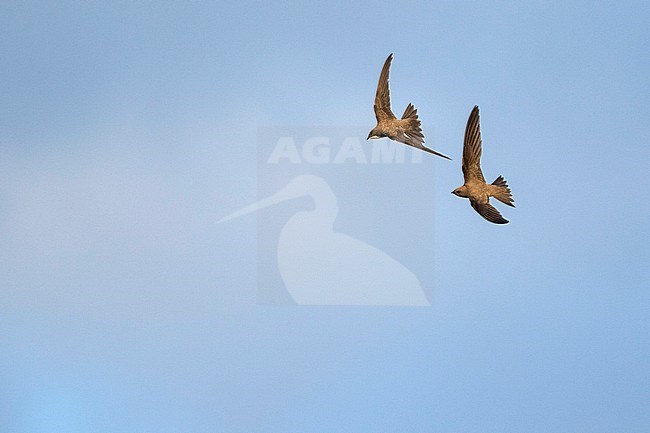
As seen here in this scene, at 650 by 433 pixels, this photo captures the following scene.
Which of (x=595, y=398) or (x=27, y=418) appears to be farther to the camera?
(x=27, y=418)

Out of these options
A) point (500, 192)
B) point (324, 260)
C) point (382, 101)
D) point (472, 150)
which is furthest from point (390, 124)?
point (324, 260)

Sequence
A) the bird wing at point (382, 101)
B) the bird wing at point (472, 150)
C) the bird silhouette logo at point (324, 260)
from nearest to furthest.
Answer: the bird wing at point (472, 150) → the bird wing at point (382, 101) → the bird silhouette logo at point (324, 260)

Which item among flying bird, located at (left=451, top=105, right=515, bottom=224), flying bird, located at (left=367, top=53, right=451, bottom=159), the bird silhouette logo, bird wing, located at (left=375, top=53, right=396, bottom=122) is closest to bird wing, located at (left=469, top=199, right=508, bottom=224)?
flying bird, located at (left=451, top=105, right=515, bottom=224)

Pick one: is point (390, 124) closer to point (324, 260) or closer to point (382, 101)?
point (382, 101)

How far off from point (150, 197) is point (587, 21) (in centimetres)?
235

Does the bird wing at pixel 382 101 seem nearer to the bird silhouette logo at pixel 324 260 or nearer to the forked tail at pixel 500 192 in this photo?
the forked tail at pixel 500 192

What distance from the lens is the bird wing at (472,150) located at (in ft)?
7.99

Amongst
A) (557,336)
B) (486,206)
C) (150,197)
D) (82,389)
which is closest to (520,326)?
(557,336)

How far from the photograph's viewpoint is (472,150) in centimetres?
249

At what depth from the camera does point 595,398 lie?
3621mm

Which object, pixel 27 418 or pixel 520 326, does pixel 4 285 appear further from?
pixel 520 326

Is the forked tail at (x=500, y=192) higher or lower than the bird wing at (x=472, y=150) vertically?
lower

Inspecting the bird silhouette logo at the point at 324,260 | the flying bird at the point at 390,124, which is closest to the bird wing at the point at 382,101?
the flying bird at the point at 390,124

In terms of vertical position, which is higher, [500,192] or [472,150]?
[472,150]
